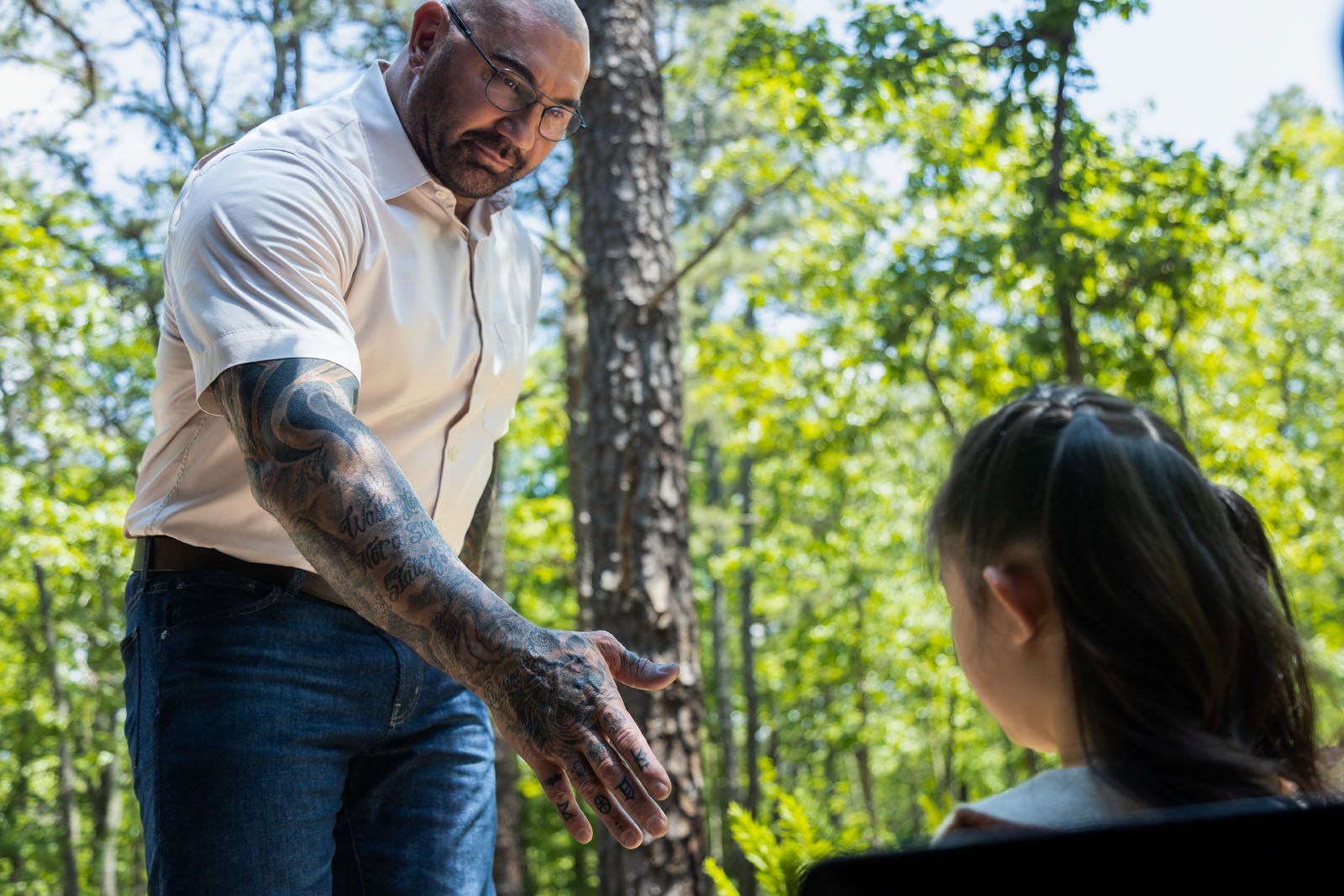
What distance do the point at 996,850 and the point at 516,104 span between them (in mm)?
1847

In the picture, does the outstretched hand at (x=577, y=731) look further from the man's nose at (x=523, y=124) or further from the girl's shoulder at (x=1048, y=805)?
the man's nose at (x=523, y=124)

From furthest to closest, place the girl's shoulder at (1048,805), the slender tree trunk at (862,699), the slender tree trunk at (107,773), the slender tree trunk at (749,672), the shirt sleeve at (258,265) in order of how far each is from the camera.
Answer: the slender tree trunk at (749,672) → the slender tree trunk at (862,699) → the slender tree trunk at (107,773) → the shirt sleeve at (258,265) → the girl's shoulder at (1048,805)

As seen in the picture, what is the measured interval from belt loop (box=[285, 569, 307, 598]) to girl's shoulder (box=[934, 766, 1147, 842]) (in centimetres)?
118

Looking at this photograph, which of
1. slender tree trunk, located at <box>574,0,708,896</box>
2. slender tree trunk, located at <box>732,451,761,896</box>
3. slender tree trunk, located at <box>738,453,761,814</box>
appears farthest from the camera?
slender tree trunk, located at <box>738,453,761,814</box>

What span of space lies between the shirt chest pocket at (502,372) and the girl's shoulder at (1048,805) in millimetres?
1367

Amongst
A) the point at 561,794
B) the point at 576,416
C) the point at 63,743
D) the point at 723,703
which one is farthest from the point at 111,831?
the point at 561,794

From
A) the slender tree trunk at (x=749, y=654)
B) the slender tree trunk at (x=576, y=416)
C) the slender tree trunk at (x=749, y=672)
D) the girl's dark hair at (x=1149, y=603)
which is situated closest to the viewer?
the girl's dark hair at (x=1149, y=603)

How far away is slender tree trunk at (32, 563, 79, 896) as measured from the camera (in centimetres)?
1460

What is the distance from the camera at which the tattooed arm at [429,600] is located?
141 cm

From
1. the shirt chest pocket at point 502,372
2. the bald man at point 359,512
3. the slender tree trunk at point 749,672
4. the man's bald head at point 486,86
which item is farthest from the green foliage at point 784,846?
the slender tree trunk at point 749,672

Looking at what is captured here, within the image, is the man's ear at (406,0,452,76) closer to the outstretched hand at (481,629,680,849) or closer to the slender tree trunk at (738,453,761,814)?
the outstretched hand at (481,629,680,849)

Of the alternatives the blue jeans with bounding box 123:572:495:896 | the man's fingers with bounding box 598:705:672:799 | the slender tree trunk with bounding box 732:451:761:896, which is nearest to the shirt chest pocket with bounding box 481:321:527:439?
the blue jeans with bounding box 123:572:495:896

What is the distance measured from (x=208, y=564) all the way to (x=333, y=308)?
48 centimetres

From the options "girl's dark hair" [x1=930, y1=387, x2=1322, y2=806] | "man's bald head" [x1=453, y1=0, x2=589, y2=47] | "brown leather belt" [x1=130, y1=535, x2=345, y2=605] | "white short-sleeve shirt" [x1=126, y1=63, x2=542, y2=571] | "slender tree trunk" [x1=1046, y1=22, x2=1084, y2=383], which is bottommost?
"girl's dark hair" [x1=930, y1=387, x2=1322, y2=806]
